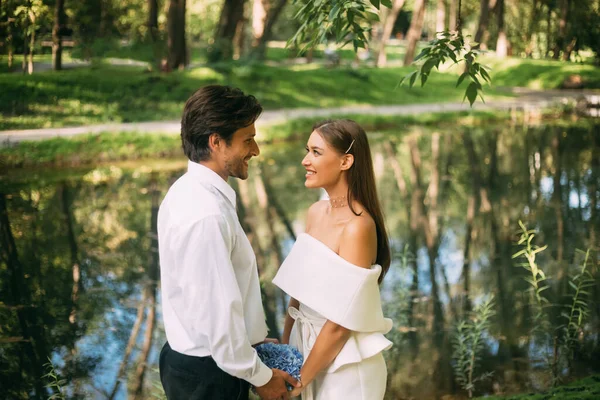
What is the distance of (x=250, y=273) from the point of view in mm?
2359

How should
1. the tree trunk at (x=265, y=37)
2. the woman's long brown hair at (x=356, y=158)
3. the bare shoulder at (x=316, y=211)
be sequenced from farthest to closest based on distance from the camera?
the tree trunk at (x=265, y=37) → the bare shoulder at (x=316, y=211) → the woman's long brown hair at (x=356, y=158)

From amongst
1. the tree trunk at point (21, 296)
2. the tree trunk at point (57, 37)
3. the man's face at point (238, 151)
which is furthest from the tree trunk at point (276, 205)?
the man's face at point (238, 151)

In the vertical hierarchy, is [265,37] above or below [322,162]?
above

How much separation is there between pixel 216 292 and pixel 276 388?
0.45 metres

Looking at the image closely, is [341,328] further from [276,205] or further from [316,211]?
[276,205]

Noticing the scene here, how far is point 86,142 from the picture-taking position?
45.8ft

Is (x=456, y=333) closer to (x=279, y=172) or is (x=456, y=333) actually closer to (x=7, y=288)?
(x=7, y=288)

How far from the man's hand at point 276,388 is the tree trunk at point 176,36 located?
60.9ft

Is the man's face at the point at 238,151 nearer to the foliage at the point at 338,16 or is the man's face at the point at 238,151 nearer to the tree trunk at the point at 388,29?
the foliage at the point at 338,16

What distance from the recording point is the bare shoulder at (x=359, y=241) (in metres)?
2.49

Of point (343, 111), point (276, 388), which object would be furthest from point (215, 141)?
point (343, 111)

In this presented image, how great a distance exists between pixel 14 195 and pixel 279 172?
4909 millimetres

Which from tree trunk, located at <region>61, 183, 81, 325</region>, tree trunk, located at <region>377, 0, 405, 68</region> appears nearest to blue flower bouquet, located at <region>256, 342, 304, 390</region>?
tree trunk, located at <region>61, 183, 81, 325</region>

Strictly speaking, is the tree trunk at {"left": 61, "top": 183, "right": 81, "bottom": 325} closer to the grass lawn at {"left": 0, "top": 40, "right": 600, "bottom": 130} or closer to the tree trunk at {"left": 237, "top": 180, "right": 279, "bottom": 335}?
the tree trunk at {"left": 237, "top": 180, "right": 279, "bottom": 335}
